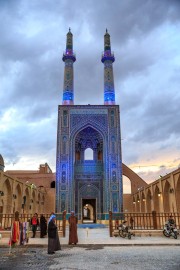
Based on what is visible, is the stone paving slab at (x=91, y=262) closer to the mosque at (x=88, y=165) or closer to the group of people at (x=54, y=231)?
the group of people at (x=54, y=231)

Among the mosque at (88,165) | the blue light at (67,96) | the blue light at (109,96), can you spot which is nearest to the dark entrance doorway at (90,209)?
the mosque at (88,165)

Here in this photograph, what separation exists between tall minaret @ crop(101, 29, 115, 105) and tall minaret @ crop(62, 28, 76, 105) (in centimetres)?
346

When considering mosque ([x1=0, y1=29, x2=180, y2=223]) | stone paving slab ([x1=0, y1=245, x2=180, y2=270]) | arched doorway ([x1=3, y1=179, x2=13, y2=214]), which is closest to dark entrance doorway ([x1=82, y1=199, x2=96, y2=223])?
mosque ([x1=0, y1=29, x2=180, y2=223])

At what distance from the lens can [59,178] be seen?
23.2m

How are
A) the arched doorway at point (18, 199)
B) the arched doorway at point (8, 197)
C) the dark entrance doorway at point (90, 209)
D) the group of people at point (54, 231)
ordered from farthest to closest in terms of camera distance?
the dark entrance doorway at point (90, 209)
the arched doorway at point (18, 199)
the arched doorway at point (8, 197)
the group of people at point (54, 231)

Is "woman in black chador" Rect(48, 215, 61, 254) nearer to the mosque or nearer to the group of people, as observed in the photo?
the group of people

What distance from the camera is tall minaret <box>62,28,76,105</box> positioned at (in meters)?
26.5

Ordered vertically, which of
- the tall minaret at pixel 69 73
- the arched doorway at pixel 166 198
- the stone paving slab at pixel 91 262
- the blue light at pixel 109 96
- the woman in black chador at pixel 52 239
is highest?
the tall minaret at pixel 69 73

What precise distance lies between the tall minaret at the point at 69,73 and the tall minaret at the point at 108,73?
3.46 metres

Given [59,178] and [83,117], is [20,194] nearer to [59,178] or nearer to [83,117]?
[59,178]

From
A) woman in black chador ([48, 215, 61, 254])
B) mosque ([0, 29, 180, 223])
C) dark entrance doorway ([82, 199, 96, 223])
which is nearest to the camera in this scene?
woman in black chador ([48, 215, 61, 254])

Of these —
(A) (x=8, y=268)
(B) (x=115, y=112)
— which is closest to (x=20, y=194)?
(B) (x=115, y=112)

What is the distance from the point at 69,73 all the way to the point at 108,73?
13.7 feet

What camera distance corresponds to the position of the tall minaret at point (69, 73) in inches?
1043
